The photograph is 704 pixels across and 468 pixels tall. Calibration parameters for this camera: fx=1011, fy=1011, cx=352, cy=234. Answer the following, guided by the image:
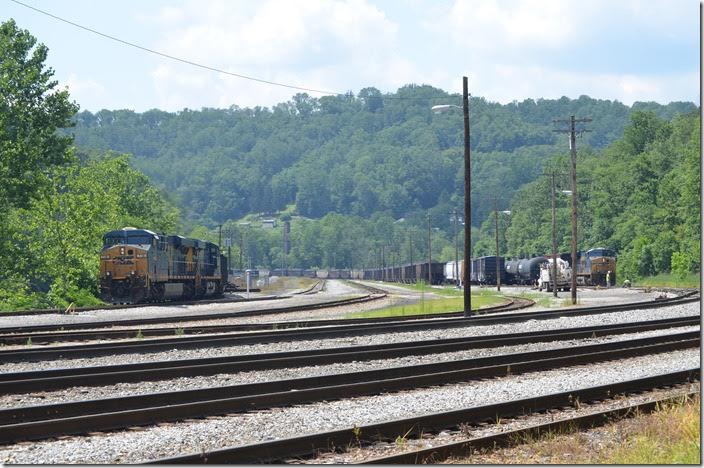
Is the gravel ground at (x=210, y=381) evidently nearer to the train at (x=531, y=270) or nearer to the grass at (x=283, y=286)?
the train at (x=531, y=270)

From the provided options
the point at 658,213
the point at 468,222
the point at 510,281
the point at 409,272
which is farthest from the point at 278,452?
the point at 409,272

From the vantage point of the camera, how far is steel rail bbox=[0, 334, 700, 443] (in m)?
11.2

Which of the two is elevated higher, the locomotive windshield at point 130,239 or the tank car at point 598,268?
the locomotive windshield at point 130,239

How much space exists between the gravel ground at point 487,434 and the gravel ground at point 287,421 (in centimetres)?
109

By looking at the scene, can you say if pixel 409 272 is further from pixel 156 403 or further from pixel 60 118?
pixel 156 403

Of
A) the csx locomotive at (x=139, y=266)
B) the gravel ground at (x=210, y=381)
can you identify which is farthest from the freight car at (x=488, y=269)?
the gravel ground at (x=210, y=381)

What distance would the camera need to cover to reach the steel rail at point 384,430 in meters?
9.34

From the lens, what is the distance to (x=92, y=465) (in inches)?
378

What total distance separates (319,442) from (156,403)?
3.43m

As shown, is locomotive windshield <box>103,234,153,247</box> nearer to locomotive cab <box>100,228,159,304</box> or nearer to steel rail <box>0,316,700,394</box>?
locomotive cab <box>100,228,159,304</box>

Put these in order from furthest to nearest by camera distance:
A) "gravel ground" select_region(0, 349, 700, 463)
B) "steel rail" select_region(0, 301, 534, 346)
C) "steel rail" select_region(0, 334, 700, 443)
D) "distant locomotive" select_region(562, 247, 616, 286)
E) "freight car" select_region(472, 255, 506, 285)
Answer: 1. "freight car" select_region(472, 255, 506, 285)
2. "distant locomotive" select_region(562, 247, 616, 286)
3. "steel rail" select_region(0, 301, 534, 346)
4. "steel rail" select_region(0, 334, 700, 443)
5. "gravel ground" select_region(0, 349, 700, 463)

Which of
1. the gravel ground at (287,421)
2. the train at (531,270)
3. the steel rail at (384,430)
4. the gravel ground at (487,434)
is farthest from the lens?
the train at (531,270)

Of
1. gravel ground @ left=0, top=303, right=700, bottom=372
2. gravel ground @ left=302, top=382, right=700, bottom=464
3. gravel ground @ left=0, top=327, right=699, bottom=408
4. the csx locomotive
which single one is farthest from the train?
gravel ground @ left=302, top=382, right=700, bottom=464

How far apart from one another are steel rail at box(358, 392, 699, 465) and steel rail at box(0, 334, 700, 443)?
132 inches
